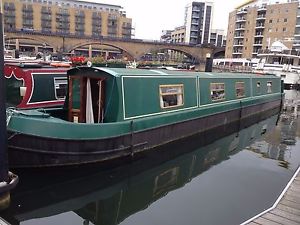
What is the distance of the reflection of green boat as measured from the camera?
600 cm

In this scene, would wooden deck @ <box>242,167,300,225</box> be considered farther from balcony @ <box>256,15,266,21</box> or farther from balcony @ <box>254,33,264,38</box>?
balcony @ <box>256,15,266,21</box>

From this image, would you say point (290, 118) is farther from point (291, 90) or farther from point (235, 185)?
point (291, 90)

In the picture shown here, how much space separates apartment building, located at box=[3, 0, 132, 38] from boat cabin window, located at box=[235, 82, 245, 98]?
Result: 64457mm

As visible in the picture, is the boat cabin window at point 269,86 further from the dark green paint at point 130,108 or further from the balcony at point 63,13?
the balcony at point 63,13

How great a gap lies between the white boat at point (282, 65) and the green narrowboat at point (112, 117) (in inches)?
1049

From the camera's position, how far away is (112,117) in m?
7.94

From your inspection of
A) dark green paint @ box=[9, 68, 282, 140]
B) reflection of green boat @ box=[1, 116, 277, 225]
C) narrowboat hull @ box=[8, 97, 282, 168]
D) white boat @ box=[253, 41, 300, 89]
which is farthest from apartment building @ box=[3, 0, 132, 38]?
reflection of green boat @ box=[1, 116, 277, 225]

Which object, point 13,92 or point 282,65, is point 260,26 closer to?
point 282,65

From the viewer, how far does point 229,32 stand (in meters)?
74.1

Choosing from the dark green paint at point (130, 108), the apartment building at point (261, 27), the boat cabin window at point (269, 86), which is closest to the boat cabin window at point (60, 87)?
the dark green paint at point (130, 108)

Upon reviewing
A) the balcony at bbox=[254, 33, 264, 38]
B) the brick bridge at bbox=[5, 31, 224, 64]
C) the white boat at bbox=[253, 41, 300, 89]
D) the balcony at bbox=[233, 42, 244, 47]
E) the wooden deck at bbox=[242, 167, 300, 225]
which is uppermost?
the balcony at bbox=[254, 33, 264, 38]

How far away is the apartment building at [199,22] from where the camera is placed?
3962 inches

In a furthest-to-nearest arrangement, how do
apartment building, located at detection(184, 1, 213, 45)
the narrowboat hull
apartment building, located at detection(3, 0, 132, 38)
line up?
apartment building, located at detection(184, 1, 213, 45)
apartment building, located at detection(3, 0, 132, 38)
the narrowboat hull

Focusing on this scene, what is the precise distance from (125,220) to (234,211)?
2.13 m
